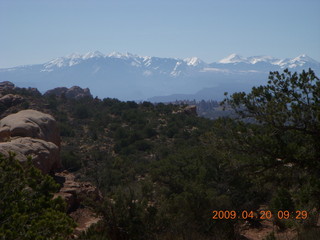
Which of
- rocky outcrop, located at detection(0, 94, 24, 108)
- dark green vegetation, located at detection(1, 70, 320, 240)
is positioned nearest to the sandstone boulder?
dark green vegetation, located at detection(1, 70, 320, 240)

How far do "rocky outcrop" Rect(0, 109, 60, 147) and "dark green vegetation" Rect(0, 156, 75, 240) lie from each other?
766cm

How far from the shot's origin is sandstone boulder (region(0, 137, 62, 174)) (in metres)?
11.0

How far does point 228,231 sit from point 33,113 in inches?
385

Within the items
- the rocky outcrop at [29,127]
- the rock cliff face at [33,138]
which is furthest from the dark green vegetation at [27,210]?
the rocky outcrop at [29,127]

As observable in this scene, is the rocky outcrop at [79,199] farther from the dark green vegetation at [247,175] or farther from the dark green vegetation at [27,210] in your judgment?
the dark green vegetation at [27,210]

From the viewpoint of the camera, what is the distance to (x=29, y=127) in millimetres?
13805

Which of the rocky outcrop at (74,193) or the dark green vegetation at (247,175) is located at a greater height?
the dark green vegetation at (247,175)

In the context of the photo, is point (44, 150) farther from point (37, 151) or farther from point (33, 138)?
point (33, 138)

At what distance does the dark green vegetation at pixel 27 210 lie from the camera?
4.36 m

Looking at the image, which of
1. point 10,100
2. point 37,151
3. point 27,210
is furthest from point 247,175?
point 10,100

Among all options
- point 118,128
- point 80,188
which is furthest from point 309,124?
point 118,128

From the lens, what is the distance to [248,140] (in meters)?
7.45

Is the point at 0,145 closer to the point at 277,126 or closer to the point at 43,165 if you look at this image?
the point at 43,165

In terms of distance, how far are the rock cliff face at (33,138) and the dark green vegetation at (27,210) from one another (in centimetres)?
506
